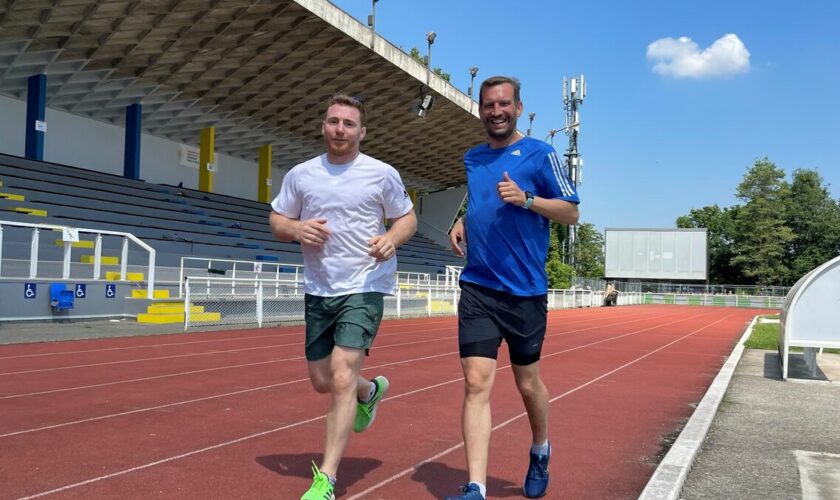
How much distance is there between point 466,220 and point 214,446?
2388 mm

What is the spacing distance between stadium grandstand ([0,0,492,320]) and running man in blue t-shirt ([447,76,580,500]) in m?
12.9

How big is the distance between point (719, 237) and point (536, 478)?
9988 cm

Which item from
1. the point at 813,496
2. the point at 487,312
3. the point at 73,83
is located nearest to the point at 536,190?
the point at 487,312

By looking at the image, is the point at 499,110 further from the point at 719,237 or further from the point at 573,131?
the point at 719,237

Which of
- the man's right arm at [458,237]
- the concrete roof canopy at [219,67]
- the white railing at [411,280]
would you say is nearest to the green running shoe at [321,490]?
the man's right arm at [458,237]

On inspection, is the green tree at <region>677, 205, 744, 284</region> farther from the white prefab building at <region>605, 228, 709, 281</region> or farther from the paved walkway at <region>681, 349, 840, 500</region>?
the paved walkway at <region>681, 349, 840, 500</region>

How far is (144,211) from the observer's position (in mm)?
26469

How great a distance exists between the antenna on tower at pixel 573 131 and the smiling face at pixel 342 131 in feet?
160

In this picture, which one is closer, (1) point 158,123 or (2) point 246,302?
(2) point 246,302

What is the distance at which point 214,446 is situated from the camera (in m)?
4.65

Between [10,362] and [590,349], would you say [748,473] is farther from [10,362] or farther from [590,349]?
[590,349]

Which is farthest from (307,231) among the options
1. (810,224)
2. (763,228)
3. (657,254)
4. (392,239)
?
(810,224)

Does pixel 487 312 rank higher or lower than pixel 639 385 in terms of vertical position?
higher

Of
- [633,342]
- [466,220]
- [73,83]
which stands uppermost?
[73,83]
